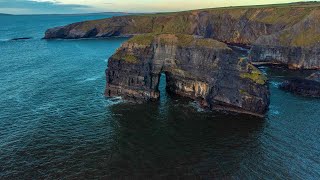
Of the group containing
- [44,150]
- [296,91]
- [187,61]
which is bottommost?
[44,150]

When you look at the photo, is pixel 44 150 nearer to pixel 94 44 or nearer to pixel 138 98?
pixel 138 98

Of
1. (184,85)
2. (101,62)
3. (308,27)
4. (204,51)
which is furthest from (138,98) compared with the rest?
(308,27)

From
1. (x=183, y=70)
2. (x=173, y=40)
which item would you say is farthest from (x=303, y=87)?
(x=173, y=40)

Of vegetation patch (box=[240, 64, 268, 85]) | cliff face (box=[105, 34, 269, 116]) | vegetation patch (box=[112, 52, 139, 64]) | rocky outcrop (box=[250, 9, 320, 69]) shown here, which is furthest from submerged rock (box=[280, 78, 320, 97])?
vegetation patch (box=[112, 52, 139, 64])

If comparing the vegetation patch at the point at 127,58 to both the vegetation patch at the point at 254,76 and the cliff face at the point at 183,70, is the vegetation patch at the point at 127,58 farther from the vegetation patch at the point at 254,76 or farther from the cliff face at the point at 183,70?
the vegetation patch at the point at 254,76

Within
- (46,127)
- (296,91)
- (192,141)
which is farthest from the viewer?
(296,91)

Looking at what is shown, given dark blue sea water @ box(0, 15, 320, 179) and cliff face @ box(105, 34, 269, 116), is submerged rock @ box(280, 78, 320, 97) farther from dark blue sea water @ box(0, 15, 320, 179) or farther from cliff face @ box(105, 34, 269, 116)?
cliff face @ box(105, 34, 269, 116)

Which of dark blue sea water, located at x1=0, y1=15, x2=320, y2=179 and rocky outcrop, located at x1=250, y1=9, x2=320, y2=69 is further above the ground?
rocky outcrop, located at x1=250, y1=9, x2=320, y2=69
